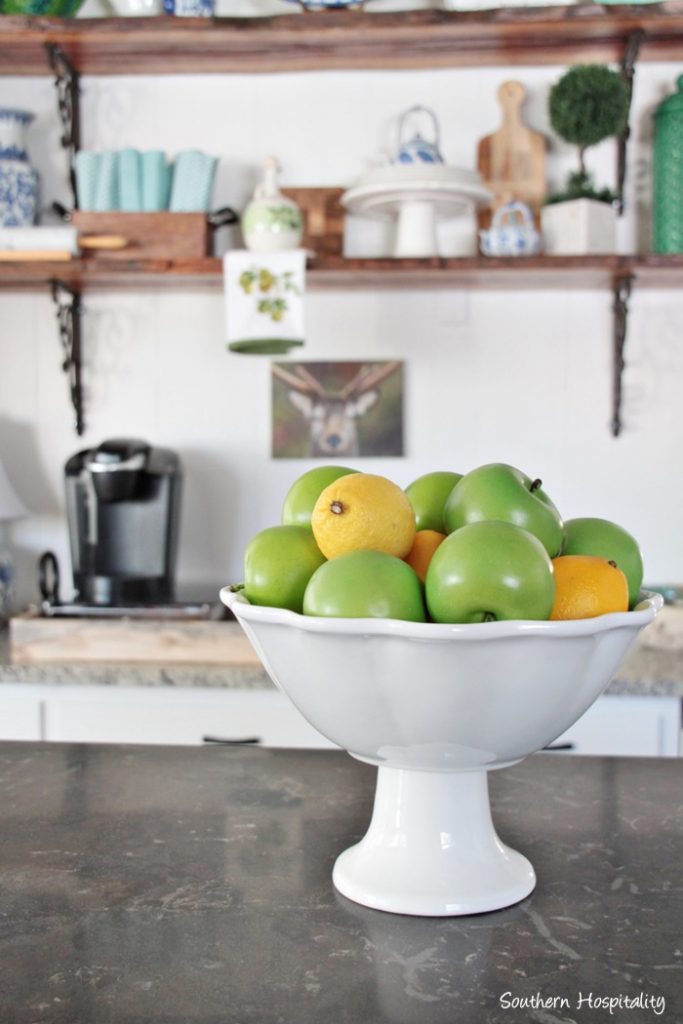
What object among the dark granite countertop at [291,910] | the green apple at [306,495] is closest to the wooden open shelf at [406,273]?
the dark granite countertop at [291,910]

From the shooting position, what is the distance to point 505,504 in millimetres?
734

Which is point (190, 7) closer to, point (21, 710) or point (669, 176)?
point (669, 176)

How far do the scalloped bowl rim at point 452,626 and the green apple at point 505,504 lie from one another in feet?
0.26

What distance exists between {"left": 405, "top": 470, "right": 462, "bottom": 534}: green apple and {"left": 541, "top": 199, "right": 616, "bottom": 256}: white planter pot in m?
1.51

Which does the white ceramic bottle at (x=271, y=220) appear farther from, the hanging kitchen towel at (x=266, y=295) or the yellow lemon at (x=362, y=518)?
the yellow lemon at (x=362, y=518)

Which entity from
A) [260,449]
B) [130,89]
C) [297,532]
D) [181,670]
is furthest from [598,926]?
[130,89]

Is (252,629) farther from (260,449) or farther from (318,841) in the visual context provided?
(260,449)

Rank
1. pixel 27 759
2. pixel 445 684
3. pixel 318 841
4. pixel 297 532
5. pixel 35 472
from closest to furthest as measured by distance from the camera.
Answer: pixel 445 684, pixel 297 532, pixel 318 841, pixel 27 759, pixel 35 472

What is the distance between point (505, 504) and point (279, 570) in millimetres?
158

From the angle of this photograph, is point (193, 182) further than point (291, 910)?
Yes

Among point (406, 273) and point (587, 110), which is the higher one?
point (587, 110)

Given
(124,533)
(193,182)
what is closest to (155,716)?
(124,533)

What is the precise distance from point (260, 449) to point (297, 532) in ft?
5.76

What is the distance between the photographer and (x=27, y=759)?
1114 mm
